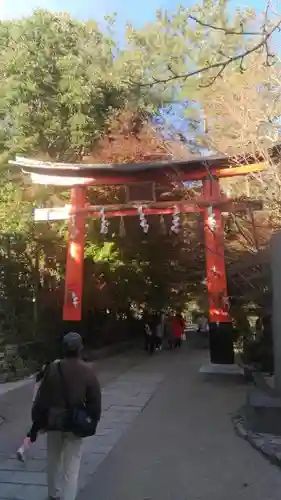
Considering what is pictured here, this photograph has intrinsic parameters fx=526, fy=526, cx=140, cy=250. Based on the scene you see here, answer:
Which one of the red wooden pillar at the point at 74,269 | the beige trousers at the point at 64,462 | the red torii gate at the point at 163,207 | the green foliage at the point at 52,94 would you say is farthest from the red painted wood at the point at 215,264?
the beige trousers at the point at 64,462

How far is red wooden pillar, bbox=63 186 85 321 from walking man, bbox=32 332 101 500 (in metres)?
10.3

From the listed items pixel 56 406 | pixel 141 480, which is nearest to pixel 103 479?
pixel 141 480

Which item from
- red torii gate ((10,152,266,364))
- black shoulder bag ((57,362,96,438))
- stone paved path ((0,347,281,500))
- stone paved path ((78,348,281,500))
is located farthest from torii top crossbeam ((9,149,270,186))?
black shoulder bag ((57,362,96,438))

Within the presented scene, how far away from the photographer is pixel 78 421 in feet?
13.3

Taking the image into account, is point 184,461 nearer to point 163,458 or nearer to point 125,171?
point 163,458

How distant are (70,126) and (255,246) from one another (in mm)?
10057

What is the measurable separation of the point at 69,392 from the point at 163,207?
11.5 m

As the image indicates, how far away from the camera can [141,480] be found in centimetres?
521

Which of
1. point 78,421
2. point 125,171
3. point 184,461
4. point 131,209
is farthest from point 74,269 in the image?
point 78,421

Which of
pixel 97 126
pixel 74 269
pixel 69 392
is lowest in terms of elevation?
pixel 69 392

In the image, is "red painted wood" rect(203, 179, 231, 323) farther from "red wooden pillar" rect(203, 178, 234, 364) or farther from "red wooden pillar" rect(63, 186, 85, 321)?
"red wooden pillar" rect(63, 186, 85, 321)

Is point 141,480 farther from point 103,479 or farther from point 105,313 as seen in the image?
point 105,313

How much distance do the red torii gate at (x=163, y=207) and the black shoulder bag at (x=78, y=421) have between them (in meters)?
9.03

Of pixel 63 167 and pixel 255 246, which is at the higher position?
pixel 63 167
